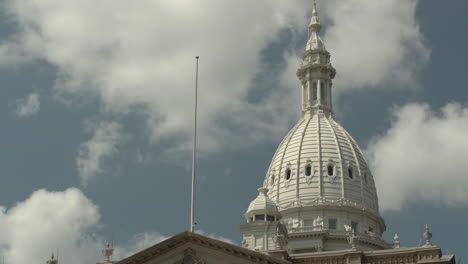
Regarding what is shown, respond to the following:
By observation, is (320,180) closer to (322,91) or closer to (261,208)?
(322,91)

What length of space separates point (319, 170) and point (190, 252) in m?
52.1

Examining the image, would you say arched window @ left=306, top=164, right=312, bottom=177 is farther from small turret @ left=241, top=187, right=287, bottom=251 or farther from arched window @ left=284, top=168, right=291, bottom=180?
small turret @ left=241, top=187, right=287, bottom=251

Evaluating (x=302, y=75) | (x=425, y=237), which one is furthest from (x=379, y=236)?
(x=425, y=237)

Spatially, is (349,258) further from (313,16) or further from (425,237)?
(313,16)

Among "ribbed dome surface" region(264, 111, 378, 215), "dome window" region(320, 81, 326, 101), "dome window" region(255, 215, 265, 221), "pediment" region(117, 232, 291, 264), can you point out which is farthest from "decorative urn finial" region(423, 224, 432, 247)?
"dome window" region(320, 81, 326, 101)

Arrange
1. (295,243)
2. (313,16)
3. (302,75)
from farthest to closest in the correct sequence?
(313,16)
(302,75)
(295,243)

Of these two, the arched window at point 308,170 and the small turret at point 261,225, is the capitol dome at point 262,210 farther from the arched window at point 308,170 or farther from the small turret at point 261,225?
the arched window at point 308,170

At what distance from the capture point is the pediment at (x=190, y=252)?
74.1m

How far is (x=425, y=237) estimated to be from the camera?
73.3 m

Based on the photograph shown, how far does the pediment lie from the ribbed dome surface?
4778 centimetres

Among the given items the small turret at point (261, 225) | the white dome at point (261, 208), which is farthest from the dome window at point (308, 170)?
the white dome at point (261, 208)

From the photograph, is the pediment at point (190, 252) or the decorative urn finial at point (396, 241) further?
the decorative urn finial at point (396, 241)

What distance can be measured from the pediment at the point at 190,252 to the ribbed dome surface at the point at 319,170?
47.8 m

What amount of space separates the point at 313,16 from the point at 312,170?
102 ft
